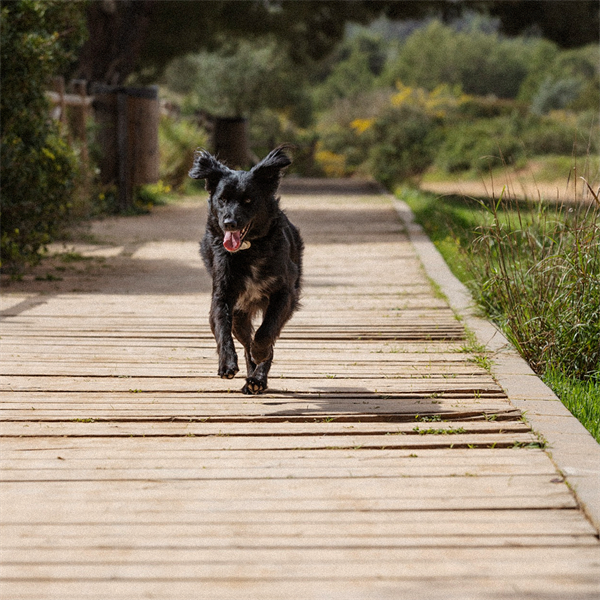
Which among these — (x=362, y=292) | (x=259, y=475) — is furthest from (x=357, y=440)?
(x=362, y=292)

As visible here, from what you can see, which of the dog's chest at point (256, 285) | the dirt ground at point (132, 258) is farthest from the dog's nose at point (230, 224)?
the dirt ground at point (132, 258)

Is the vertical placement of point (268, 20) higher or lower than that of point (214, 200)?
higher

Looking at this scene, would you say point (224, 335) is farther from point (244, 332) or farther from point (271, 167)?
point (271, 167)

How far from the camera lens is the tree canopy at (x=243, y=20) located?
1970cm

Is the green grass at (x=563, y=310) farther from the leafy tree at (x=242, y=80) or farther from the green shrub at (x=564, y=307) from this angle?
the leafy tree at (x=242, y=80)

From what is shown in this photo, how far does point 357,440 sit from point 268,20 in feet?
63.0

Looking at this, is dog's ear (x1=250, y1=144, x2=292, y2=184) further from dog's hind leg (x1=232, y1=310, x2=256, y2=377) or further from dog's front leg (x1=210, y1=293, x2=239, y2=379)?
dog's hind leg (x1=232, y1=310, x2=256, y2=377)

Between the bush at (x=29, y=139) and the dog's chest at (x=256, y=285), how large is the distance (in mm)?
4036

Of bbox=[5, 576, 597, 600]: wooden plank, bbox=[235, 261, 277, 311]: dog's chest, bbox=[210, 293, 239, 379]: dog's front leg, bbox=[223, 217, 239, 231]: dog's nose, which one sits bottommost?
bbox=[5, 576, 597, 600]: wooden plank

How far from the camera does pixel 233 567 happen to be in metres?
2.65

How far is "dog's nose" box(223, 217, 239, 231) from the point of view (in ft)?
14.6

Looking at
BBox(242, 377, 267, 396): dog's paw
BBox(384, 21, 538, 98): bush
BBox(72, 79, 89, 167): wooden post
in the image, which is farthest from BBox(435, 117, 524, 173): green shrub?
BBox(384, 21, 538, 98): bush

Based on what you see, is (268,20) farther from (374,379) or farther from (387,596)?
(387,596)

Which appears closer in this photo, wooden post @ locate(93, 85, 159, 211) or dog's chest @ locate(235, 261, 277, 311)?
dog's chest @ locate(235, 261, 277, 311)
